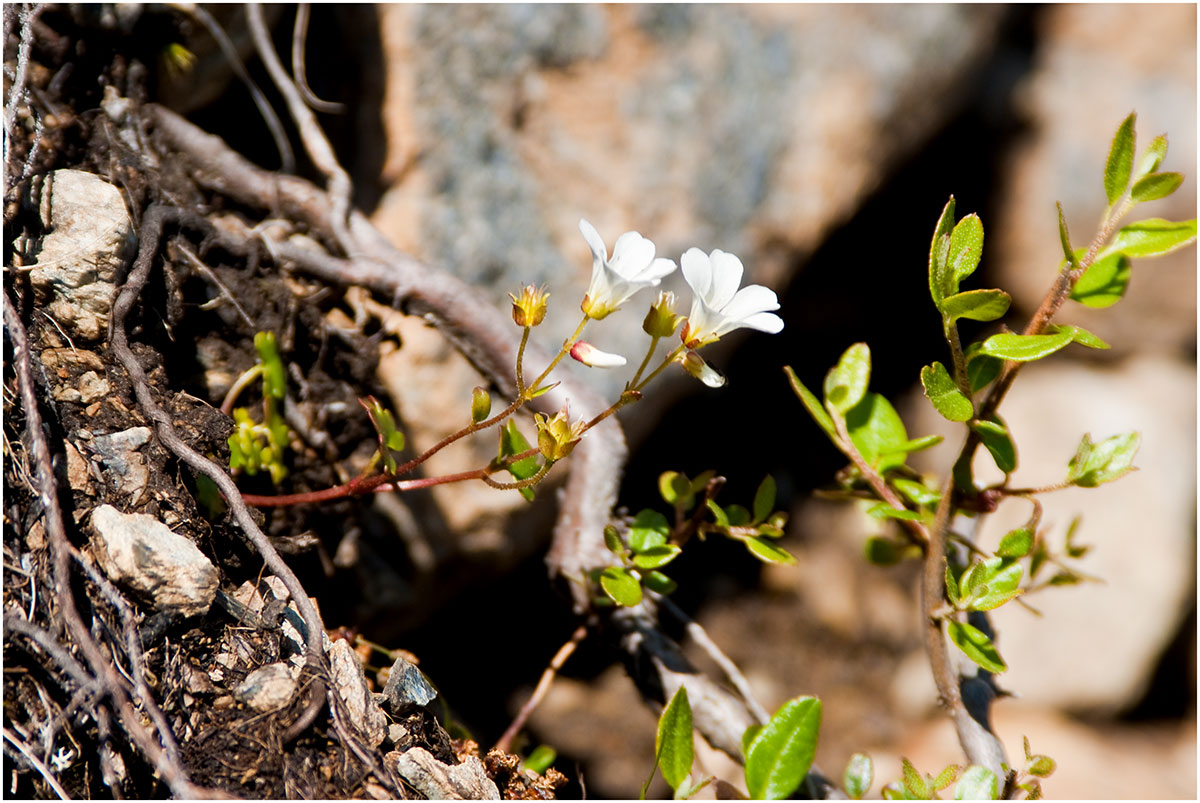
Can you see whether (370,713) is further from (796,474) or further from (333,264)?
(796,474)

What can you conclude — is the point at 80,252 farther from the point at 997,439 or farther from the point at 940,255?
the point at 997,439

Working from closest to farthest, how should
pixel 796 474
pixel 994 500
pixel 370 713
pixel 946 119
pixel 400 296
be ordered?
1. pixel 370 713
2. pixel 994 500
3. pixel 400 296
4. pixel 946 119
5. pixel 796 474

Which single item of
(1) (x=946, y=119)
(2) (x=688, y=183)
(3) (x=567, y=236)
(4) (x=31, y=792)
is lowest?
(4) (x=31, y=792)

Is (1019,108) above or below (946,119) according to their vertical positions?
above

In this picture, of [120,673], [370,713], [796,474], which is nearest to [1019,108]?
[796,474]

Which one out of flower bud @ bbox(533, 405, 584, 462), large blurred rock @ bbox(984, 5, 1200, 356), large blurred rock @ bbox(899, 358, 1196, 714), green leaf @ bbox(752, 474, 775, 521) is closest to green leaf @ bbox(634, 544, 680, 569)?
green leaf @ bbox(752, 474, 775, 521)

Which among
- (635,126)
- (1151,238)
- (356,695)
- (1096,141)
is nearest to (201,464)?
(356,695)

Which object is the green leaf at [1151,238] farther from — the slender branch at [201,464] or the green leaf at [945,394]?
the slender branch at [201,464]

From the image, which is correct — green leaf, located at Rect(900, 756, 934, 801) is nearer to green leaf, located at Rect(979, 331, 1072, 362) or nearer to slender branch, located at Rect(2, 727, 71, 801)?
green leaf, located at Rect(979, 331, 1072, 362)
